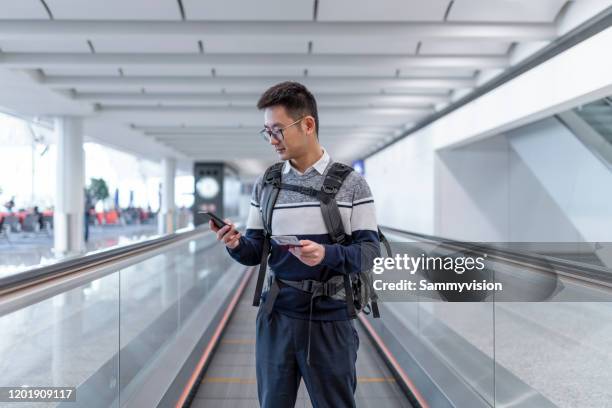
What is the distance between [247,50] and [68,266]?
584cm

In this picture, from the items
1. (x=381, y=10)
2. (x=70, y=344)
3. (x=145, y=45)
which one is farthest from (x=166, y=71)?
(x=70, y=344)

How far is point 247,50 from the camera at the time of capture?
24.8ft

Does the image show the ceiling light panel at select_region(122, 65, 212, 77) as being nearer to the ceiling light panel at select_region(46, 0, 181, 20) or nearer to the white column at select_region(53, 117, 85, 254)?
the ceiling light panel at select_region(46, 0, 181, 20)

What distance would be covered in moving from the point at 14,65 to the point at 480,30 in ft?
23.2

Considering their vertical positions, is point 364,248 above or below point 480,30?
below

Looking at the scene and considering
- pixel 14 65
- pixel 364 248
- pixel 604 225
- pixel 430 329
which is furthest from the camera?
pixel 604 225

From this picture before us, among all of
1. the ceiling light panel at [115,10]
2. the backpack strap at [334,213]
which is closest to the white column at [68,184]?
the ceiling light panel at [115,10]

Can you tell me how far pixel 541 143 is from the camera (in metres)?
10.1

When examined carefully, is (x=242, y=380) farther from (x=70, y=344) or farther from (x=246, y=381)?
(x=70, y=344)

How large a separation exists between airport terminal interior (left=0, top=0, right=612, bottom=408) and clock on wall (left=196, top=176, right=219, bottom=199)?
12.3 meters

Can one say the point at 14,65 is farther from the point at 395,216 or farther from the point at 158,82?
the point at 395,216

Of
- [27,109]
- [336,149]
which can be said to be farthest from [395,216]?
[27,109]

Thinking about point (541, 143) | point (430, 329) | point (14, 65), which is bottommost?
point (430, 329)

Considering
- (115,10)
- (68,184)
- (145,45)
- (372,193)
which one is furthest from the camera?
(68,184)
